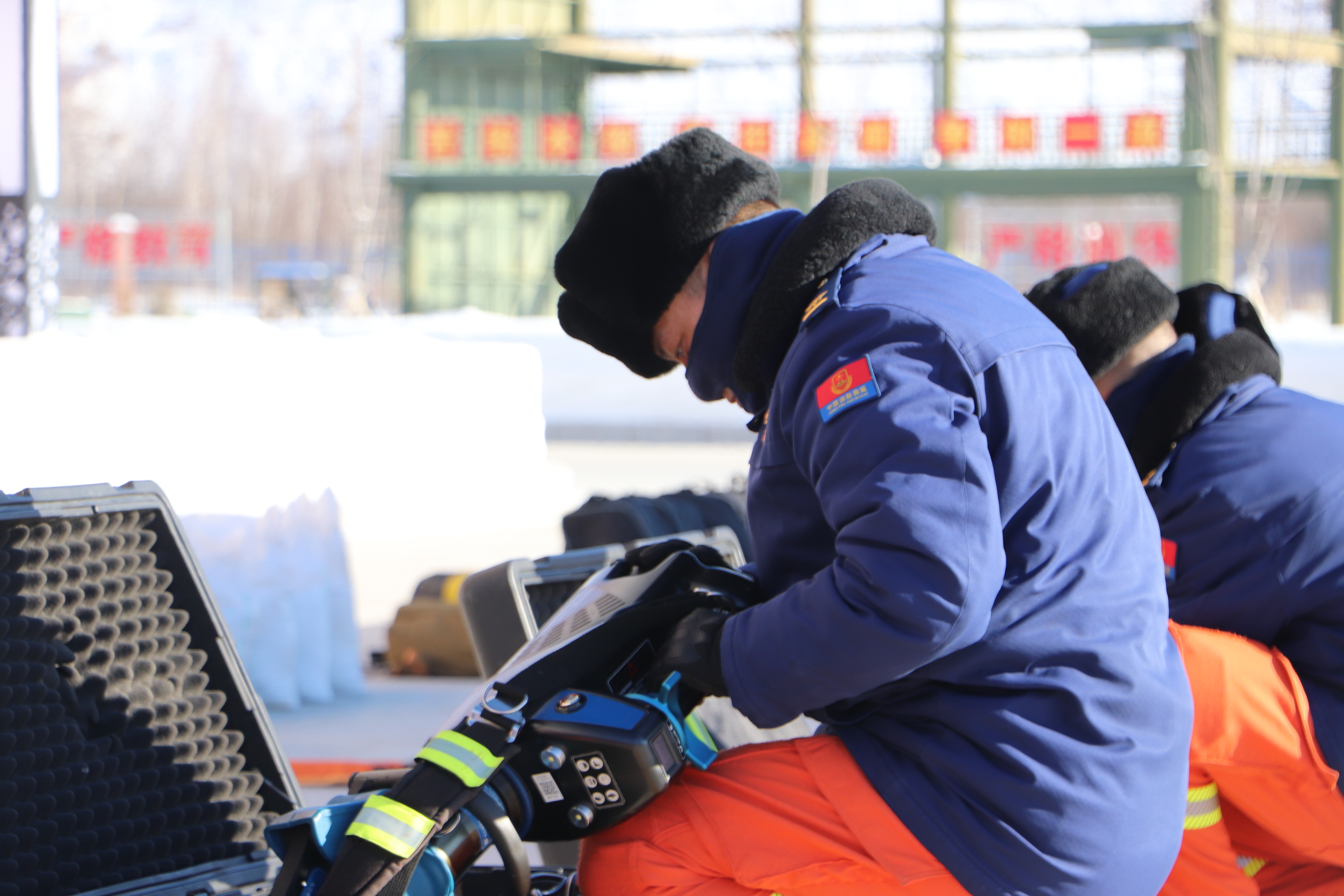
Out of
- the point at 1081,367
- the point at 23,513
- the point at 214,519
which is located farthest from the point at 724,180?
the point at 214,519

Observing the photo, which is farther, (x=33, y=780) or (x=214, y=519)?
(x=214, y=519)

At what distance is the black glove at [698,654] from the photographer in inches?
74.4

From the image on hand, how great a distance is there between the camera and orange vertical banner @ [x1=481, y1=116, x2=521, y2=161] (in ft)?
83.7

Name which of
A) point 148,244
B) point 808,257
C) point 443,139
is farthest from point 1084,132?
point 148,244

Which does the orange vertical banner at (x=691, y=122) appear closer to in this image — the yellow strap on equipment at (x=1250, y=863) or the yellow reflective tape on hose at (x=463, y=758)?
the yellow strap on equipment at (x=1250, y=863)

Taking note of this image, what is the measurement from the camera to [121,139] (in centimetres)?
5372

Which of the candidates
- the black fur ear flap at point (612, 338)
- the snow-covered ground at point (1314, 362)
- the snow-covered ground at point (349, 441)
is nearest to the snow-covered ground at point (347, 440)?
the snow-covered ground at point (349, 441)

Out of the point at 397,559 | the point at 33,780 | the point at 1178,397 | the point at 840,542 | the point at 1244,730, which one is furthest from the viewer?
the point at 397,559

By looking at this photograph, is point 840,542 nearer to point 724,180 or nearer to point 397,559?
point 724,180

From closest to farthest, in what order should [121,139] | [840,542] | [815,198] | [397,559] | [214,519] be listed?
[840,542], [214,519], [397,559], [815,198], [121,139]

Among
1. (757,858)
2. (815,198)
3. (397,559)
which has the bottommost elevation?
(397,559)

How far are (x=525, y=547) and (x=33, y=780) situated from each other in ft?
18.7

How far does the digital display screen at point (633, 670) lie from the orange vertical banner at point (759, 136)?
74.6 ft

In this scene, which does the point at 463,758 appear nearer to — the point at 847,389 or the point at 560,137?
the point at 847,389
